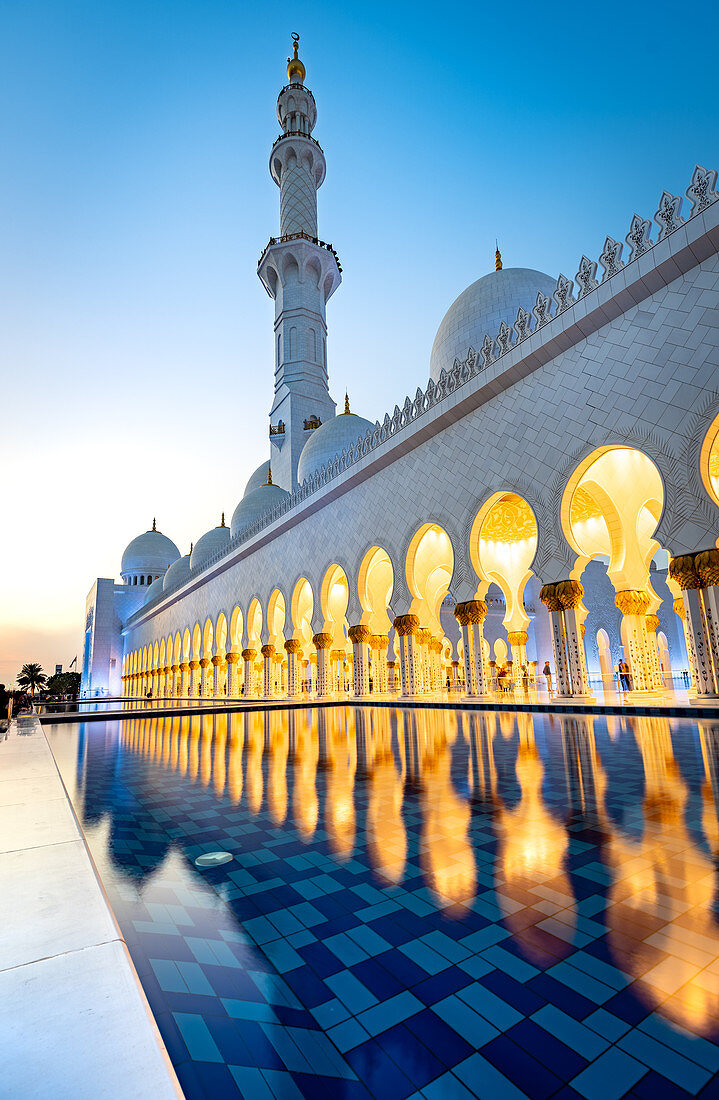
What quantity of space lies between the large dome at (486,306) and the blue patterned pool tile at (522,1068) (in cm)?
1252

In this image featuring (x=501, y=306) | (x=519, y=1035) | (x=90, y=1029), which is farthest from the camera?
(x=501, y=306)

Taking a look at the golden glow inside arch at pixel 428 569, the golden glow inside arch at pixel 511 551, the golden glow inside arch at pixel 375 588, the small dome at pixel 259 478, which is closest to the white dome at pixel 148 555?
the small dome at pixel 259 478

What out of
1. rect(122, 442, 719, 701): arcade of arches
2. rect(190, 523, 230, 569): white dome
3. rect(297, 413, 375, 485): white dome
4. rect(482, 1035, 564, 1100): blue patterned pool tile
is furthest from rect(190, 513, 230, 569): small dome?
rect(482, 1035, 564, 1100): blue patterned pool tile


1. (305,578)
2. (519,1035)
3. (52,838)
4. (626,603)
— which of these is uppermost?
(305,578)

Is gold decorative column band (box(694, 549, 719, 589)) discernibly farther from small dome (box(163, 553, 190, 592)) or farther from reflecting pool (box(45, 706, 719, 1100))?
small dome (box(163, 553, 190, 592))

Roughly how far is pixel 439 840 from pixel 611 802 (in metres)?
0.93

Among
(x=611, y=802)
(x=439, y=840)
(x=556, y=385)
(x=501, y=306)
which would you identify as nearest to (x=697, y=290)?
(x=556, y=385)

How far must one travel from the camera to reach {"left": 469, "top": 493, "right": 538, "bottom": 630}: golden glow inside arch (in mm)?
12977

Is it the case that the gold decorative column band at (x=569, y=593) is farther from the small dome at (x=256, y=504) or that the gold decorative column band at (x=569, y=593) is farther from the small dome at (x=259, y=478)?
the small dome at (x=259, y=478)

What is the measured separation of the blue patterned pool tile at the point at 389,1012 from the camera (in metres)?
1.00

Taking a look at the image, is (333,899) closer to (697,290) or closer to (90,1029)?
(90,1029)

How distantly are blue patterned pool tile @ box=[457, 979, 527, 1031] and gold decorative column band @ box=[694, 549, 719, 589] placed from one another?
22.2ft

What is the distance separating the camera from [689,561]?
270 inches

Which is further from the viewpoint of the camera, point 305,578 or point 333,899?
point 305,578
